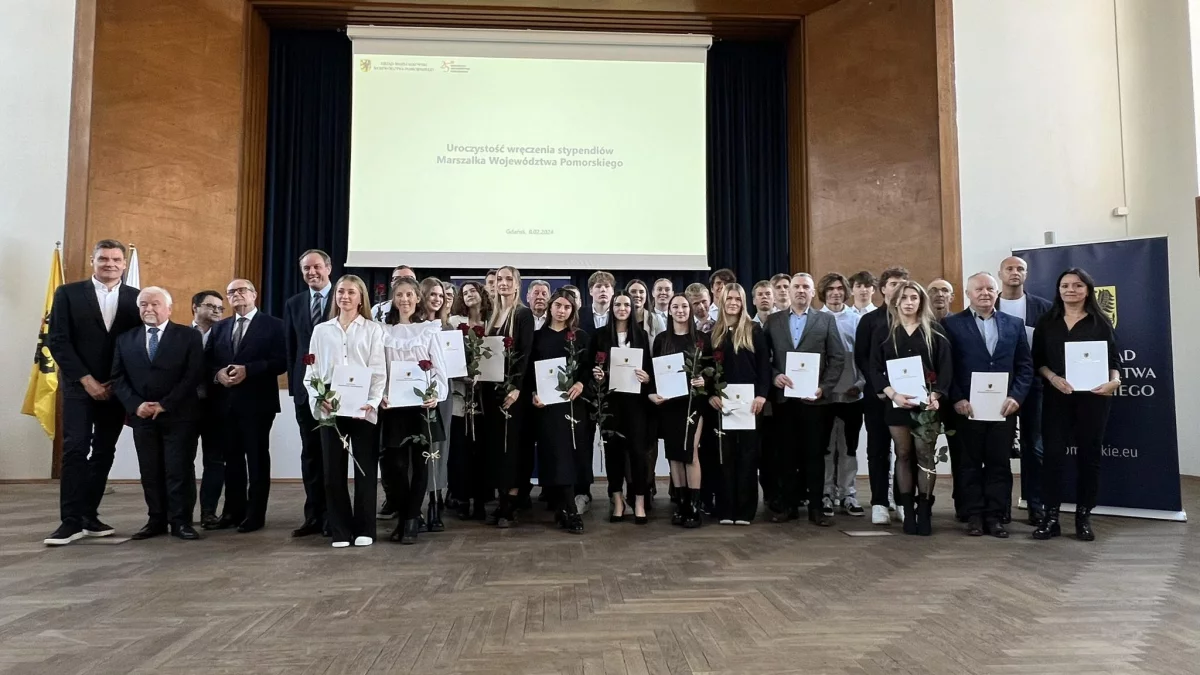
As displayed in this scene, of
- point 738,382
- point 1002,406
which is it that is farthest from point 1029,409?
point 738,382

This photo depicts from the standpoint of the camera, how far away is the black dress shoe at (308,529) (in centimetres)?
412

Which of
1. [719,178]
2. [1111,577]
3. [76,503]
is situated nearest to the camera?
[1111,577]

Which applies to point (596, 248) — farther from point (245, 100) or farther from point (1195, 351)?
point (1195, 351)

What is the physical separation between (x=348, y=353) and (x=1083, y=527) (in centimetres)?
413

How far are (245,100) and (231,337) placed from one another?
4.27m

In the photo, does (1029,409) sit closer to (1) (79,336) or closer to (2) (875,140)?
(2) (875,140)

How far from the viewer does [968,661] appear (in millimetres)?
2156

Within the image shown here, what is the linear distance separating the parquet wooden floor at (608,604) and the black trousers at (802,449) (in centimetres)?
41

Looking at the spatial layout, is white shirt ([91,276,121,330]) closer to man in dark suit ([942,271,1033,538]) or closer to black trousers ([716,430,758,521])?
black trousers ([716,430,758,521])

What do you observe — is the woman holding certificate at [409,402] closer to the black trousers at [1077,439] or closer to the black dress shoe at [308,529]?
the black dress shoe at [308,529]

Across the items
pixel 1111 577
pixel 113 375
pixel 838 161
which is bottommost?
pixel 1111 577

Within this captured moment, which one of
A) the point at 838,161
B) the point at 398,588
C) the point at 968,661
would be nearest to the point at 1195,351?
the point at 838,161

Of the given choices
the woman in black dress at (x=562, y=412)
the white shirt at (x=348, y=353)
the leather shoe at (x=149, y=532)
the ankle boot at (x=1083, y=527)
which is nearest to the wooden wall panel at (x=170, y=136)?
the leather shoe at (x=149, y=532)

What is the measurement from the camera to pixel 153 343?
4.04m
